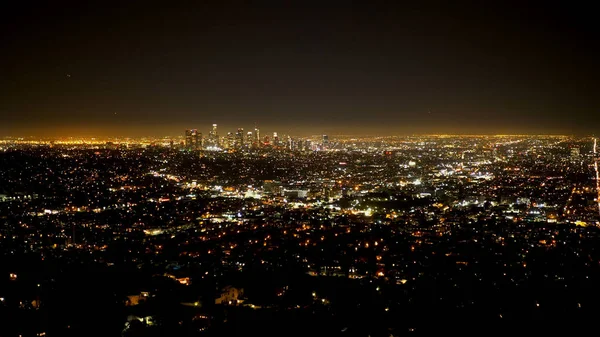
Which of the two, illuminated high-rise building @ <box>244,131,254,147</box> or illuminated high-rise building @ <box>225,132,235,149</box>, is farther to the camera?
illuminated high-rise building @ <box>244,131,254,147</box>

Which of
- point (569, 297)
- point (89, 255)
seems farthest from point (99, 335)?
point (569, 297)

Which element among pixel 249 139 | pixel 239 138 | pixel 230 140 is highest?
pixel 239 138

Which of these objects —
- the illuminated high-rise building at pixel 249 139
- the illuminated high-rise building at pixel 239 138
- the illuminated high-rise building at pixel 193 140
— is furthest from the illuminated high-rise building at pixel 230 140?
the illuminated high-rise building at pixel 193 140

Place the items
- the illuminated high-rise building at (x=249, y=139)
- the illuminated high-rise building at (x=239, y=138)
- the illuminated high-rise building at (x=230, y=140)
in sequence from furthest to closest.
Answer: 1. the illuminated high-rise building at (x=249, y=139)
2. the illuminated high-rise building at (x=230, y=140)
3. the illuminated high-rise building at (x=239, y=138)

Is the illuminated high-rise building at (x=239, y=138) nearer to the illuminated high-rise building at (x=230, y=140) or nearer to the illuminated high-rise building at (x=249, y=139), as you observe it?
the illuminated high-rise building at (x=230, y=140)

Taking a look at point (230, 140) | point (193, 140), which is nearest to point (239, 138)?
point (230, 140)

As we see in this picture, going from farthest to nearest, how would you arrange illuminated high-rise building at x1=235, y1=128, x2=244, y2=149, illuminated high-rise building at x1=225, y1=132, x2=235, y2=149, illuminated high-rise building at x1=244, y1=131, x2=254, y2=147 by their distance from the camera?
illuminated high-rise building at x1=244, y1=131, x2=254, y2=147
illuminated high-rise building at x1=225, y1=132, x2=235, y2=149
illuminated high-rise building at x1=235, y1=128, x2=244, y2=149

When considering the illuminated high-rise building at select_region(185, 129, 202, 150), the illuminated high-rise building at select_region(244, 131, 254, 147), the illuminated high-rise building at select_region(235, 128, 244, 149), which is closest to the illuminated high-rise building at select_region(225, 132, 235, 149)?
the illuminated high-rise building at select_region(235, 128, 244, 149)

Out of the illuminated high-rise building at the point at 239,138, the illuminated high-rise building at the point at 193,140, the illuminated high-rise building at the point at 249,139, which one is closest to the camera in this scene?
the illuminated high-rise building at the point at 193,140

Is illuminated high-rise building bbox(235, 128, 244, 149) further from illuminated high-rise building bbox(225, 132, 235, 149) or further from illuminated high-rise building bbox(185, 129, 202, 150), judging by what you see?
illuminated high-rise building bbox(185, 129, 202, 150)

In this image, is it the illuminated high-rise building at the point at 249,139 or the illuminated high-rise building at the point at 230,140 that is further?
the illuminated high-rise building at the point at 249,139

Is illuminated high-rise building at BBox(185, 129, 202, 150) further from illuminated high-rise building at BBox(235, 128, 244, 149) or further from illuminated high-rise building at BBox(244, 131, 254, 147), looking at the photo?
illuminated high-rise building at BBox(244, 131, 254, 147)

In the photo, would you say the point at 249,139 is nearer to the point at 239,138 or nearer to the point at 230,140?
the point at 239,138

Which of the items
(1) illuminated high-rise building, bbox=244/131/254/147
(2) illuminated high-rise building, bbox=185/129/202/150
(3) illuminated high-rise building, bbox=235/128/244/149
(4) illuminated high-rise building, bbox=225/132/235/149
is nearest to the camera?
(2) illuminated high-rise building, bbox=185/129/202/150
